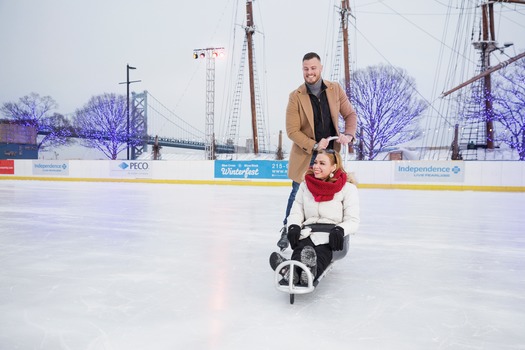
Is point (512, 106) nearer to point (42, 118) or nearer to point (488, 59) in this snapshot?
point (488, 59)

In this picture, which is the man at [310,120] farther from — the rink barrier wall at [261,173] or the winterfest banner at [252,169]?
the winterfest banner at [252,169]

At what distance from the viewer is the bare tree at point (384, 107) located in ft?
80.0

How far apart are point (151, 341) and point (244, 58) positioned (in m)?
22.3

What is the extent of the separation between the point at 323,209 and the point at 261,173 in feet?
38.0

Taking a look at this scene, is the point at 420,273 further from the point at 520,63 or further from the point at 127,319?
the point at 520,63

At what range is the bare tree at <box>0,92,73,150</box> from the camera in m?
39.4

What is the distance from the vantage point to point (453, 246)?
3570 millimetres

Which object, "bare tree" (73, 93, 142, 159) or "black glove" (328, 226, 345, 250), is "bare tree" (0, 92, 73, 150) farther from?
"black glove" (328, 226, 345, 250)

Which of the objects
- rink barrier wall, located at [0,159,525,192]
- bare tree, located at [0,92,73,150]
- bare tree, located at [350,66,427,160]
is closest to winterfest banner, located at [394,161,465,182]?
rink barrier wall, located at [0,159,525,192]

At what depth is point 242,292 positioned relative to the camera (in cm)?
222

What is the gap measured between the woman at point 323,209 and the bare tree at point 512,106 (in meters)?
21.6

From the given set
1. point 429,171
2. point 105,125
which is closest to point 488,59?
point 429,171

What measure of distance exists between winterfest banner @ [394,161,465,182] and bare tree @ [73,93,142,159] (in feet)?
92.9

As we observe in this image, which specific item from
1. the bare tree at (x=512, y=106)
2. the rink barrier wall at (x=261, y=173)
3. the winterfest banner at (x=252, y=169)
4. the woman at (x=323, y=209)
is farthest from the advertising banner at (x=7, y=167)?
the bare tree at (x=512, y=106)
